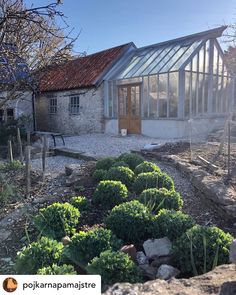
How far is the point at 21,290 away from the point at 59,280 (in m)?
0.26

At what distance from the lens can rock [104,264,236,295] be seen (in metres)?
2.01

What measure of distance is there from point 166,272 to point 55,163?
A: 635 centimetres

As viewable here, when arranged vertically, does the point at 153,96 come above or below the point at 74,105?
above

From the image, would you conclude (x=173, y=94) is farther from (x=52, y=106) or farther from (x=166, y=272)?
(x=166, y=272)

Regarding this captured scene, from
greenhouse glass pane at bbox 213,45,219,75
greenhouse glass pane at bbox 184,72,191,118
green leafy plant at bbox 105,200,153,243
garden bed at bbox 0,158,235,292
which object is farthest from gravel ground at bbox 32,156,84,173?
greenhouse glass pane at bbox 213,45,219,75

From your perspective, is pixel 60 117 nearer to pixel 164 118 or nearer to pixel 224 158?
pixel 164 118

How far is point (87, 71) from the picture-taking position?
1725cm

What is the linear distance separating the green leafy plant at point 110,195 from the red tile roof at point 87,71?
1150 cm

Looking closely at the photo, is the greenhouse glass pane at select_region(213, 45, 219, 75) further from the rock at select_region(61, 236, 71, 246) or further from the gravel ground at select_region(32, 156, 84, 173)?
the rock at select_region(61, 236, 71, 246)

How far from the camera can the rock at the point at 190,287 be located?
201 centimetres

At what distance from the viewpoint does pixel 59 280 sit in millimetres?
2146

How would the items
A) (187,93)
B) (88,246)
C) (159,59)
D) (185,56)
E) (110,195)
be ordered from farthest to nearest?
(159,59), (185,56), (187,93), (110,195), (88,246)

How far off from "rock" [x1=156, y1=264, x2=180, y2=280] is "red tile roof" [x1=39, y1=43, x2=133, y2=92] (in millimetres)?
13369

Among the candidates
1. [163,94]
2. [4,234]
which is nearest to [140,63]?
[163,94]
